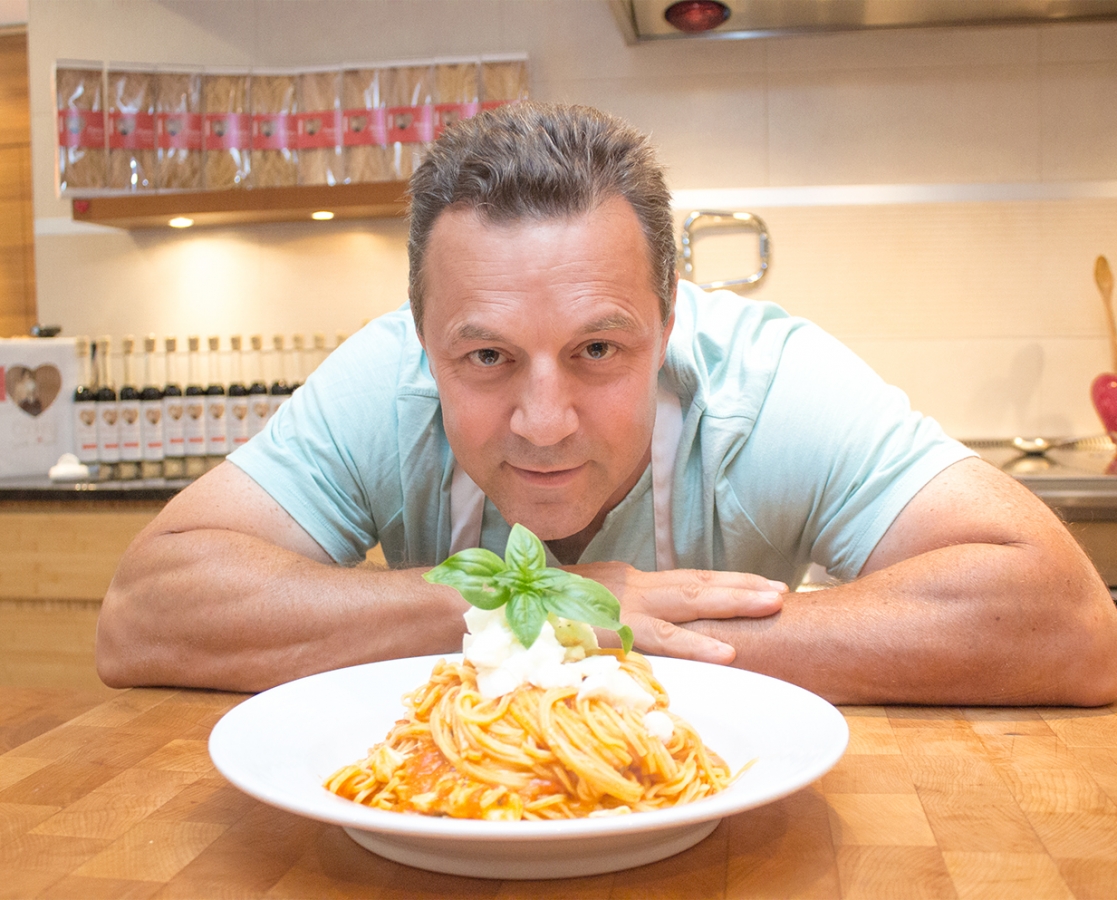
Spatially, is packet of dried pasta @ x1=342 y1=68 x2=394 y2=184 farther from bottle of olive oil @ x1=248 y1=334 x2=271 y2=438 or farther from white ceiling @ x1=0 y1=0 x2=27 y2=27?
white ceiling @ x1=0 y1=0 x2=27 y2=27

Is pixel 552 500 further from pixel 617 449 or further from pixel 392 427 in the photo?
pixel 392 427

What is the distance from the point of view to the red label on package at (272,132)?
3.10 meters

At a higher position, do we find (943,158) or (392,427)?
(943,158)

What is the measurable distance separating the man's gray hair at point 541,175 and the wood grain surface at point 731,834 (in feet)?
1.85

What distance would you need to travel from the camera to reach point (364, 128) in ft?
10.00

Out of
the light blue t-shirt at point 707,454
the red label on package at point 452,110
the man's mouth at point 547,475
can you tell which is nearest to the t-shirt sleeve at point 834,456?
the light blue t-shirt at point 707,454

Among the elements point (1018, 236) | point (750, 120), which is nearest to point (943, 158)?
point (1018, 236)

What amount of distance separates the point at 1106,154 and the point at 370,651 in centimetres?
264

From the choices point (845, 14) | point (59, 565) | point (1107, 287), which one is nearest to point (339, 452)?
point (59, 565)

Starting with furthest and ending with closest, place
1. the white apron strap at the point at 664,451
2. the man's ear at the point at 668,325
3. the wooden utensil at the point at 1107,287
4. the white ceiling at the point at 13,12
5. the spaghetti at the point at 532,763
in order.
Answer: the white ceiling at the point at 13,12 → the wooden utensil at the point at 1107,287 → the white apron strap at the point at 664,451 → the man's ear at the point at 668,325 → the spaghetti at the point at 532,763

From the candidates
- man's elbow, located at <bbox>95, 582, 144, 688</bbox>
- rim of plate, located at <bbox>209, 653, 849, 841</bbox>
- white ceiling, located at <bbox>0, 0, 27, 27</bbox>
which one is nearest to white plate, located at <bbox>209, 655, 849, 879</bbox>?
rim of plate, located at <bbox>209, 653, 849, 841</bbox>

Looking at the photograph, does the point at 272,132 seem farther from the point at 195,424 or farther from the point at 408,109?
the point at 195,424

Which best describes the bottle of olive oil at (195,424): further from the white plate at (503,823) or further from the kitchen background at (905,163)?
the white plate at (503,823)

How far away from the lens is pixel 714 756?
2.52 feet
